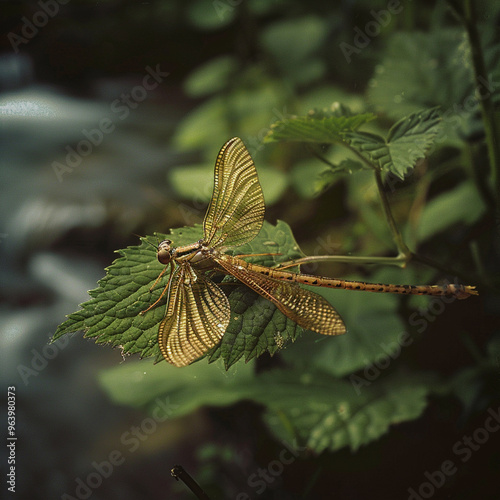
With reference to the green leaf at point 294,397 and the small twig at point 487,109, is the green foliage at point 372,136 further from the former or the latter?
the green leaf at point 294,397

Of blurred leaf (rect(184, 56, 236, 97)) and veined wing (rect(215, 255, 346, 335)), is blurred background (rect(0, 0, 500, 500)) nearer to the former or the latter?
blurred leaf (rect(184, 56, 236, 97))

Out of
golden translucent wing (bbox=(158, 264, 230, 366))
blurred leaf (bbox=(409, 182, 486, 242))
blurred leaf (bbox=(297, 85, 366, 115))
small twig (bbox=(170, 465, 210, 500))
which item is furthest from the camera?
blurred leaf (bbox=(297, 85, 366, 115))

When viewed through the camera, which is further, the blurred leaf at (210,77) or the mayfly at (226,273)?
the blurred leaf at (210,77)

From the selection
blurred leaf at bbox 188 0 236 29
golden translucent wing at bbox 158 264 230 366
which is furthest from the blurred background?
golden translucent wing at bbox 158 264 230 366

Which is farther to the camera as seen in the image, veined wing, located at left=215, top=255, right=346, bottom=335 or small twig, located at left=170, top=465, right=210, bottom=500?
small twig, located at left=170, top=465, right=210, bottom=500

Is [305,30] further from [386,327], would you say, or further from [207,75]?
[386,327]

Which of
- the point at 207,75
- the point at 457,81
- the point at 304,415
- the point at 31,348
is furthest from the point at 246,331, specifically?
the point at 207,75

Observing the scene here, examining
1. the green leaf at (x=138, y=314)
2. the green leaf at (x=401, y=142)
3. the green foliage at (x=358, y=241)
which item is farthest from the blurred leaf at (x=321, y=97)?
the green leaf at (x=138, y=314)
